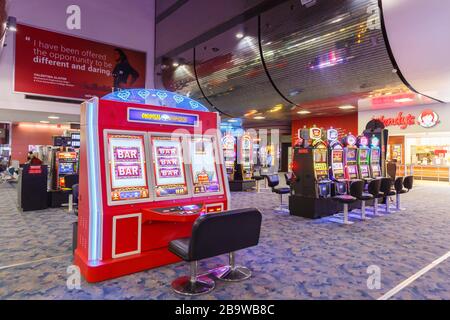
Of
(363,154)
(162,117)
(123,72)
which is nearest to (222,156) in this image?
(162,117)

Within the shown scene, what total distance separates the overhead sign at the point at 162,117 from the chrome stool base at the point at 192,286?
5.32ft

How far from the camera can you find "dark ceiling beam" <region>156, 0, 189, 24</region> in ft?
34.7

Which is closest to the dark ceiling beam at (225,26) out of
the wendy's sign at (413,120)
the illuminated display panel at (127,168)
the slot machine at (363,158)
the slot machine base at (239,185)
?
the slot machine at (363,158)

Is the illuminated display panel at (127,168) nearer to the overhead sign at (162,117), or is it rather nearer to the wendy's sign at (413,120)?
the overhead sign at (162,117)

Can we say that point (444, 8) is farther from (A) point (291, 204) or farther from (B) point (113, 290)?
(B) point (113, 290)

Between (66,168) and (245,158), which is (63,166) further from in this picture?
(245,158)

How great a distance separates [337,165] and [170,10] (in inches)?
333

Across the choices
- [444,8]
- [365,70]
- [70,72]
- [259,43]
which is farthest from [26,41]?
[444,8]

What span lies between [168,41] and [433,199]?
9825 millimetres

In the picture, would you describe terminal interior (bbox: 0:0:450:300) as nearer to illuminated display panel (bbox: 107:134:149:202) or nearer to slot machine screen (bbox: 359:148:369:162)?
illuminated display panel (bbox: 107:134:149:202)

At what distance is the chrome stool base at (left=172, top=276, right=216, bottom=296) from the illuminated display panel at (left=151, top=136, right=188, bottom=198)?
863 millimetres

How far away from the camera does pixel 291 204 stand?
19.6ft
